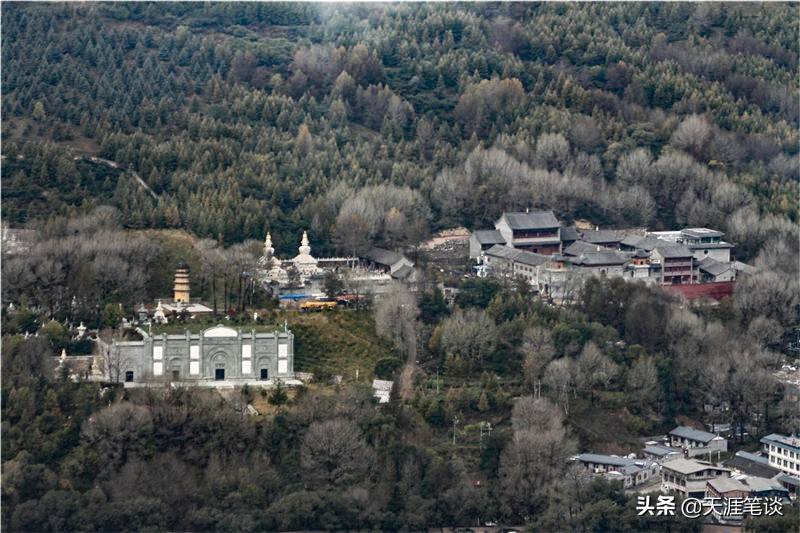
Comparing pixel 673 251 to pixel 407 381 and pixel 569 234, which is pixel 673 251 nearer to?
pixel 569 234

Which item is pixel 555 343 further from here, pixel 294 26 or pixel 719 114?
pixel 294 26

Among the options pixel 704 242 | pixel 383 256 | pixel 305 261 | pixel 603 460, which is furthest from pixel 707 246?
pixel 603 460

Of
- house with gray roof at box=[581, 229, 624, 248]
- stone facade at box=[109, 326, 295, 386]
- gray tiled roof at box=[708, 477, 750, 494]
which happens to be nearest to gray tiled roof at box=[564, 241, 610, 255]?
house with gray roof at box=[581, 229, 624, 248]

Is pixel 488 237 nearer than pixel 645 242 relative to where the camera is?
Yes

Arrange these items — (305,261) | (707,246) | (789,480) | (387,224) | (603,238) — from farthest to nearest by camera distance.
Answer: (707,246)
(603,238)
(387,224)
(305,261)
(789,480)

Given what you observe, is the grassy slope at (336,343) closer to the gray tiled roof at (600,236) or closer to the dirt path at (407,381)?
the dirt path at (407,381)

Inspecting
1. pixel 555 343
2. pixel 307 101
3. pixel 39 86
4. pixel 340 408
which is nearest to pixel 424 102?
pixel 307 101

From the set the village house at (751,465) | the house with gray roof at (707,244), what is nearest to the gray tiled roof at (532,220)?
the house with gray roof at (707,244)
